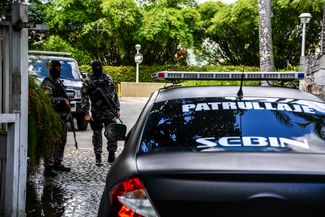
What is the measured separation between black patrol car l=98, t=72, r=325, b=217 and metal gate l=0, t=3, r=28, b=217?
1.60m

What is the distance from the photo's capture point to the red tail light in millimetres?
2703

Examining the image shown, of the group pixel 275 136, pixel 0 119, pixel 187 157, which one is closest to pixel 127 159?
pixel 187 157

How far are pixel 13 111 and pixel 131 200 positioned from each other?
8.00ft

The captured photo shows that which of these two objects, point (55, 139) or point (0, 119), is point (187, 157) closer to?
point (0, 119)

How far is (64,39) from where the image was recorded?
122 ft

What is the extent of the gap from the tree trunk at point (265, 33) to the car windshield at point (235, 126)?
14.7 meters

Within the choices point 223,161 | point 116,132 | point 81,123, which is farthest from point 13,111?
point 81,123

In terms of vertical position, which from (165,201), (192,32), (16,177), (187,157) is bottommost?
(16,177)

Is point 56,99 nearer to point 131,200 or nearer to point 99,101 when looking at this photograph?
point 99,101

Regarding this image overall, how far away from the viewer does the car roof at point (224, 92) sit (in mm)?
3918

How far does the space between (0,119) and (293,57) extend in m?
34.4

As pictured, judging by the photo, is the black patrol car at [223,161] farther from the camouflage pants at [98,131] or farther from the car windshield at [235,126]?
the camouflage pants at [98,131]

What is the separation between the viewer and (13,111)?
488cm

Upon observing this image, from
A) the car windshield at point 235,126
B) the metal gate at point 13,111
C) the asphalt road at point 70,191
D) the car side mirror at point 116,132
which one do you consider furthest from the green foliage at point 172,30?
the car windshield at point 235,126
